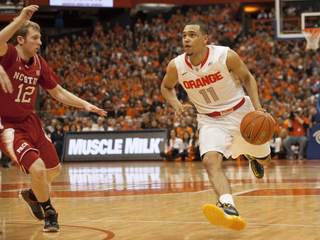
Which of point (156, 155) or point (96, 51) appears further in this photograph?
point (96, 51)

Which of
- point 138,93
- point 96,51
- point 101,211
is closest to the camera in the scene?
point 101,211

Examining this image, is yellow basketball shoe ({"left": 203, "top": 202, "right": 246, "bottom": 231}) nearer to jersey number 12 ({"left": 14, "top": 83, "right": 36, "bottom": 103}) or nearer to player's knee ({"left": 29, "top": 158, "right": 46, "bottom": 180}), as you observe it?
player's knee ({"left": 29, "top": 158, "right": 46, "bottom": 180})

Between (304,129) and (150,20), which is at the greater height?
(150,20)

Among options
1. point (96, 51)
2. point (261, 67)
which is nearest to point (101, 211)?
point (261, 67)

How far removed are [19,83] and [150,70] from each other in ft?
59.9

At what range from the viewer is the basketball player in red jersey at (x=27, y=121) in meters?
4.82

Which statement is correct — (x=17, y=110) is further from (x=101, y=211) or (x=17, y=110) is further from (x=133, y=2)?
(x=133, y=2)

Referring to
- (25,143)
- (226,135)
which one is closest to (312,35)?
(226,135)

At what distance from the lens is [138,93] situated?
21438 millimetres

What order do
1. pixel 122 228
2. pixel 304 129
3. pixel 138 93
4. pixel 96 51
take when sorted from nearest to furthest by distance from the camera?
1. pixel 122 228
2. pixel 304 129
3. pixel 138 93
4. pixel 96 51

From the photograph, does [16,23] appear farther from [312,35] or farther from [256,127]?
[312,35]

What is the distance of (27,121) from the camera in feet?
16.9

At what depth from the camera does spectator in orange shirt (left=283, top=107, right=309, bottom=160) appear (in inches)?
619

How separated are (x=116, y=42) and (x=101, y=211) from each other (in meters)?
20.5
